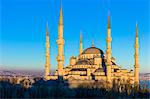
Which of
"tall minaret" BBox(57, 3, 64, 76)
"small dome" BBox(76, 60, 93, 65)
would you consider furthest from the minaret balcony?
"small dome" BBox(76, 60, 93, 65)

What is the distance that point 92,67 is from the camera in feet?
178

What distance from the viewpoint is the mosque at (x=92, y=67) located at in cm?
4543

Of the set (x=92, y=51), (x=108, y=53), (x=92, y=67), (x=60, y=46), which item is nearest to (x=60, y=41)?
(x=60, y=46)

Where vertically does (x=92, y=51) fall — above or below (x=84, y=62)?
above

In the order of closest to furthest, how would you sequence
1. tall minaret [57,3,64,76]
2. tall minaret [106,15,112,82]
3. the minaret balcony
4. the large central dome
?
tall minaret [57,3,64,76] → the minaret balcony → tall minaret [106,15,112,82] → the large central dome

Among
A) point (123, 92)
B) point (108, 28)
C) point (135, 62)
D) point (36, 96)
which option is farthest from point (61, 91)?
point (135, 62)

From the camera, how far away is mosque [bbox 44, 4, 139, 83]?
45431mm

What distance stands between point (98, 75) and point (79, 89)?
298 inches

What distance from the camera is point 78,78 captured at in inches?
2035

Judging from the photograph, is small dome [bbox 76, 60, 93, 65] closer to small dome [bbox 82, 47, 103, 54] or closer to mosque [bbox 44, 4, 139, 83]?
mosque [bbox 44, 4, 139, 83]

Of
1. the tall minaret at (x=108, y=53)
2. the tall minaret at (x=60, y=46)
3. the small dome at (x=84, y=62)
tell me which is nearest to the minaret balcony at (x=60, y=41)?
the tall minaret at (x=60, y=46)

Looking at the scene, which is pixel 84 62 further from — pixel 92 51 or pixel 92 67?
pixel 92 51

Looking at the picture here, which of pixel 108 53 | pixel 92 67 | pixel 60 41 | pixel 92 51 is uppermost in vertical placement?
pixel 60 41

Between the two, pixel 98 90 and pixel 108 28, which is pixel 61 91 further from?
pixel 108 28
